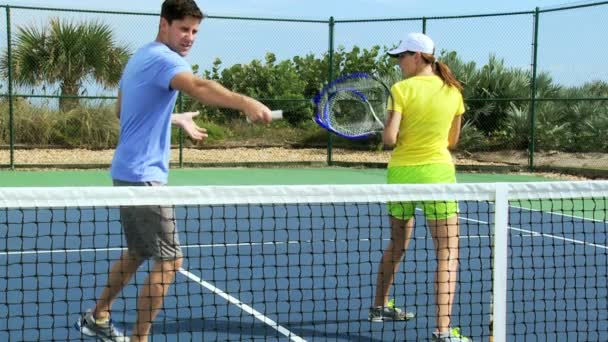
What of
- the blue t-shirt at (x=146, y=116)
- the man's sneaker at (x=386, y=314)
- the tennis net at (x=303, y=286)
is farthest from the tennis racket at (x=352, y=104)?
the blue t-shirt at (x=146, y=116)

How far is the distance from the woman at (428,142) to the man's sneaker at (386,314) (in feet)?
0.26

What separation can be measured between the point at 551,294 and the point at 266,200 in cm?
244

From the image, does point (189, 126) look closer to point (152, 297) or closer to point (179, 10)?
point (179, 10)

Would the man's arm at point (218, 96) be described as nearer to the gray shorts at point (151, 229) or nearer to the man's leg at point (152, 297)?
the gray shorts at point (151, 229)

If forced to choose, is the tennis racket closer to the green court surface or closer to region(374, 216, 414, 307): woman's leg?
region(374, 216, 414, 307): woman's leg

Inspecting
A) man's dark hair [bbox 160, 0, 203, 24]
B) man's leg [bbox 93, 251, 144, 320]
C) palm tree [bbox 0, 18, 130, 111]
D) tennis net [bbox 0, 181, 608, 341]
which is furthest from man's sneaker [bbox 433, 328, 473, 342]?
palm tree [bbox 0, 18, 130, 111]

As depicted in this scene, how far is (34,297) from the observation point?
4961 mm

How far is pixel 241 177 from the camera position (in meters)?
13.1

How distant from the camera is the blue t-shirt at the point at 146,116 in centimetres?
345

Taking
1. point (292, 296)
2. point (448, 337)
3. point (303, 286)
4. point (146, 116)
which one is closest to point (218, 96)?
point (146, 116)

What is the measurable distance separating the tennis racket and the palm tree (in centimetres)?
1108

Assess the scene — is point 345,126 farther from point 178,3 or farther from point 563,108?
point 563,108

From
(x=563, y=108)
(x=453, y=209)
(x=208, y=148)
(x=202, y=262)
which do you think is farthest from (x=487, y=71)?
(x=453, y=209)

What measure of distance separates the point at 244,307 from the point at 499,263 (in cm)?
161
